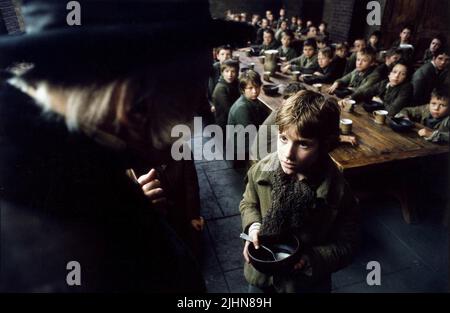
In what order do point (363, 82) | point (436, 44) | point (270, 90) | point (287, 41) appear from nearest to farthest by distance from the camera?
point (270, 90), point (363, 82), point (436, 44), point (287, 41)

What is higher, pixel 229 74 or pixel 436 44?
pixel 436 44

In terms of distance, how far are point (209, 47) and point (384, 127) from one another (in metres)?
3.61

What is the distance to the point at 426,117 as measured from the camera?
14.5 feet

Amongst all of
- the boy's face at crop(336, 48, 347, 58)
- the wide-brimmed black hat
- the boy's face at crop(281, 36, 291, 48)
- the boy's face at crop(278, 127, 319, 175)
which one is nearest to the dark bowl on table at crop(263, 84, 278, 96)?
the boy's face at crop(336, 48, 347, 58)

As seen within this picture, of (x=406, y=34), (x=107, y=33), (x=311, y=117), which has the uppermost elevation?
(x=406, y=34)

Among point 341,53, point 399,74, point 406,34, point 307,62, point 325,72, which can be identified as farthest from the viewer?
point 406,34

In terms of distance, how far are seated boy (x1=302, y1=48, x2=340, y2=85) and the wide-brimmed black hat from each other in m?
5.57

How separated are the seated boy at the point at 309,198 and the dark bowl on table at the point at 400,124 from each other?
2.23 m

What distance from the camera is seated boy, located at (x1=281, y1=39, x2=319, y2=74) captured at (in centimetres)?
679

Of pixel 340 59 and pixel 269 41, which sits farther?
pixel 269 41

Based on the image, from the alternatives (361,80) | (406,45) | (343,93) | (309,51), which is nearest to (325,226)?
(343,93)

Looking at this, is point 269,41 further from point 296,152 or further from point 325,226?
point 325,226

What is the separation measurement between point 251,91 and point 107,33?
355 centimetres
